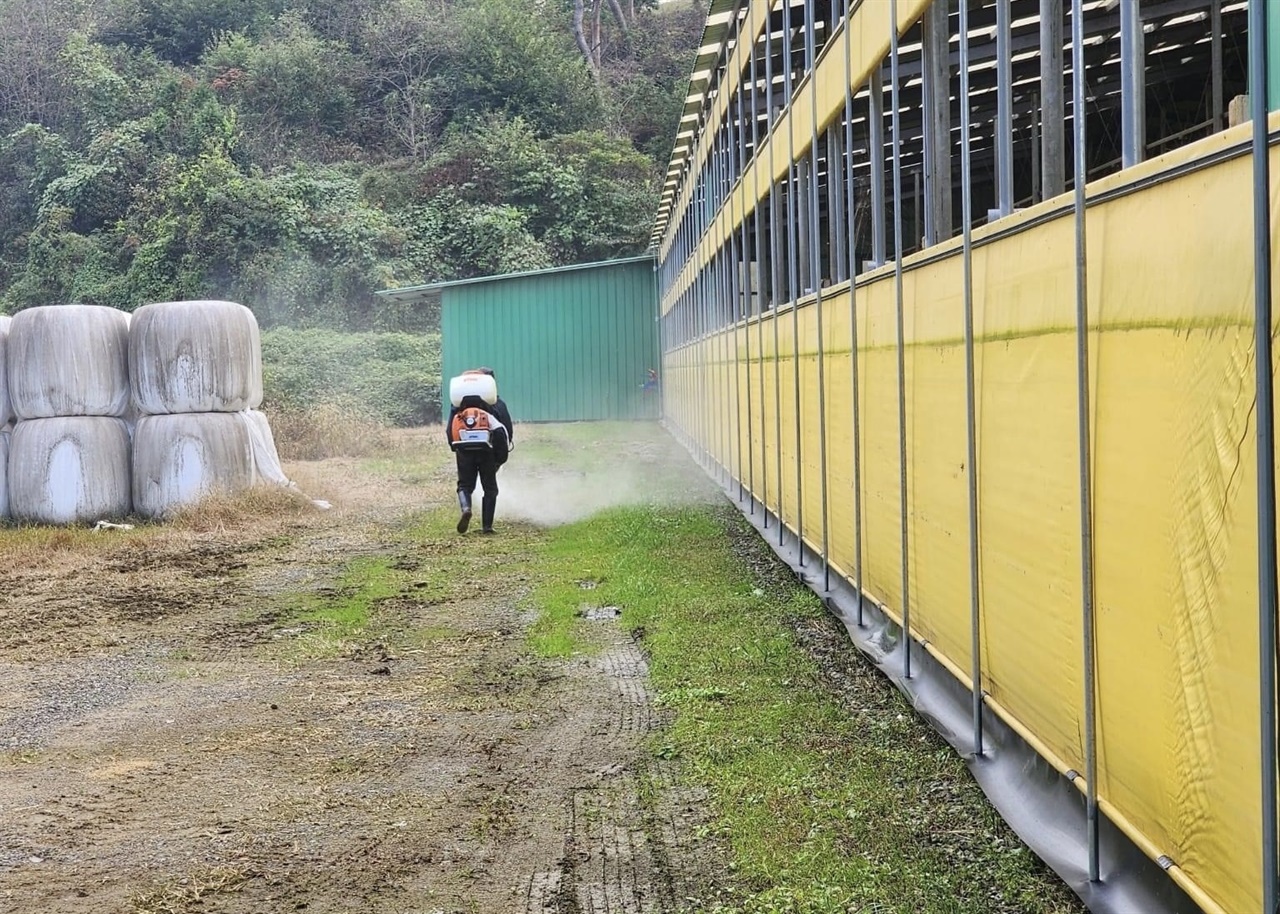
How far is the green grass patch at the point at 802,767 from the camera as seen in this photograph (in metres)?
4.25

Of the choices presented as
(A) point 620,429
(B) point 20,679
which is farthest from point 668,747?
(A) point 620,429

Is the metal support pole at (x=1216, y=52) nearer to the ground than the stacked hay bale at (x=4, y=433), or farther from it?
farther from it

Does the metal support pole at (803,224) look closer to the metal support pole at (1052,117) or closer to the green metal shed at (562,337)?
the metal support pole at (1052,117)

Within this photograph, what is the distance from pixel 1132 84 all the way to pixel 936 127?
252 cm

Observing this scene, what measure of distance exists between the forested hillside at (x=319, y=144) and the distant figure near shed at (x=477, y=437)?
31.1 meters

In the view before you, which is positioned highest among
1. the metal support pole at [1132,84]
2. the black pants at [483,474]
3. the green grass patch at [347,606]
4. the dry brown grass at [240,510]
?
the metal support pole at [1132,84]

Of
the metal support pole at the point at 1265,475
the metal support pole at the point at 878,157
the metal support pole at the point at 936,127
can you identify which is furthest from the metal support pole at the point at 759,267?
the metal support pole at the point at 1265,475

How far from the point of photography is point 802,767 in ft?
18.3

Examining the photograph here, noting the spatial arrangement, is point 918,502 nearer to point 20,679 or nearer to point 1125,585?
point 1125,585

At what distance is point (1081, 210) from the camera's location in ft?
13.0

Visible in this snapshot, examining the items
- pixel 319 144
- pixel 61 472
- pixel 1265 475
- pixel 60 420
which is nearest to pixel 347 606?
pixel 61 472

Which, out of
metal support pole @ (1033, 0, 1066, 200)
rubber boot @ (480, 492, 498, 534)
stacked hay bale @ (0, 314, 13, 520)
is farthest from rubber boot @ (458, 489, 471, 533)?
metal support pole @ (1033, 0, 1066, 200)

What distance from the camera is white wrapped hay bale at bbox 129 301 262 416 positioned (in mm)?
15695

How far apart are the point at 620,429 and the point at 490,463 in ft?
59.4
